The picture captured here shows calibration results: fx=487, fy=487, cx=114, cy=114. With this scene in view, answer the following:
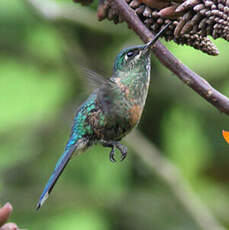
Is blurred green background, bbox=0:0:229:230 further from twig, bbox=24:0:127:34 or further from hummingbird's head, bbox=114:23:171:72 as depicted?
hummingbird's head, bbox=114:23:171:72

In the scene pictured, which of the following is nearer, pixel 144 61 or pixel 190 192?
pixel 144 61

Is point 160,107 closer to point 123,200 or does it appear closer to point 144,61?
point 123,200

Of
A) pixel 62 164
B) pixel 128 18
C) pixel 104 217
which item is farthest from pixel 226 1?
pixel 104 217

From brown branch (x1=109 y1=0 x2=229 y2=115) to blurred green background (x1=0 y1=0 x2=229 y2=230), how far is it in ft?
5.30

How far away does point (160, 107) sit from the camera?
2512 millimetres

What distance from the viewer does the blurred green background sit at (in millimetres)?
2449

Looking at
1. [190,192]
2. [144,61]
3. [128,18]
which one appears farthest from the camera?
[190,192]

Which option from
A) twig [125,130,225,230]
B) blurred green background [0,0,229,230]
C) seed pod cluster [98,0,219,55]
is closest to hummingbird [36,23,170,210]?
seed pod cluster [98,0,219,55]

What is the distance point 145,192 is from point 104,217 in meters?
0.25

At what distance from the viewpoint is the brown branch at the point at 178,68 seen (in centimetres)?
71

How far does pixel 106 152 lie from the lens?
269 centimetres

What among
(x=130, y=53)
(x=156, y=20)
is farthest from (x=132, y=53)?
(x=156, y=20)

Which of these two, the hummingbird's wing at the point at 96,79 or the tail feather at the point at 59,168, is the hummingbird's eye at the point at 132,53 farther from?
the tail feather at the point at 59,168

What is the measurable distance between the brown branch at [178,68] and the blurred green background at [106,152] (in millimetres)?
1617
